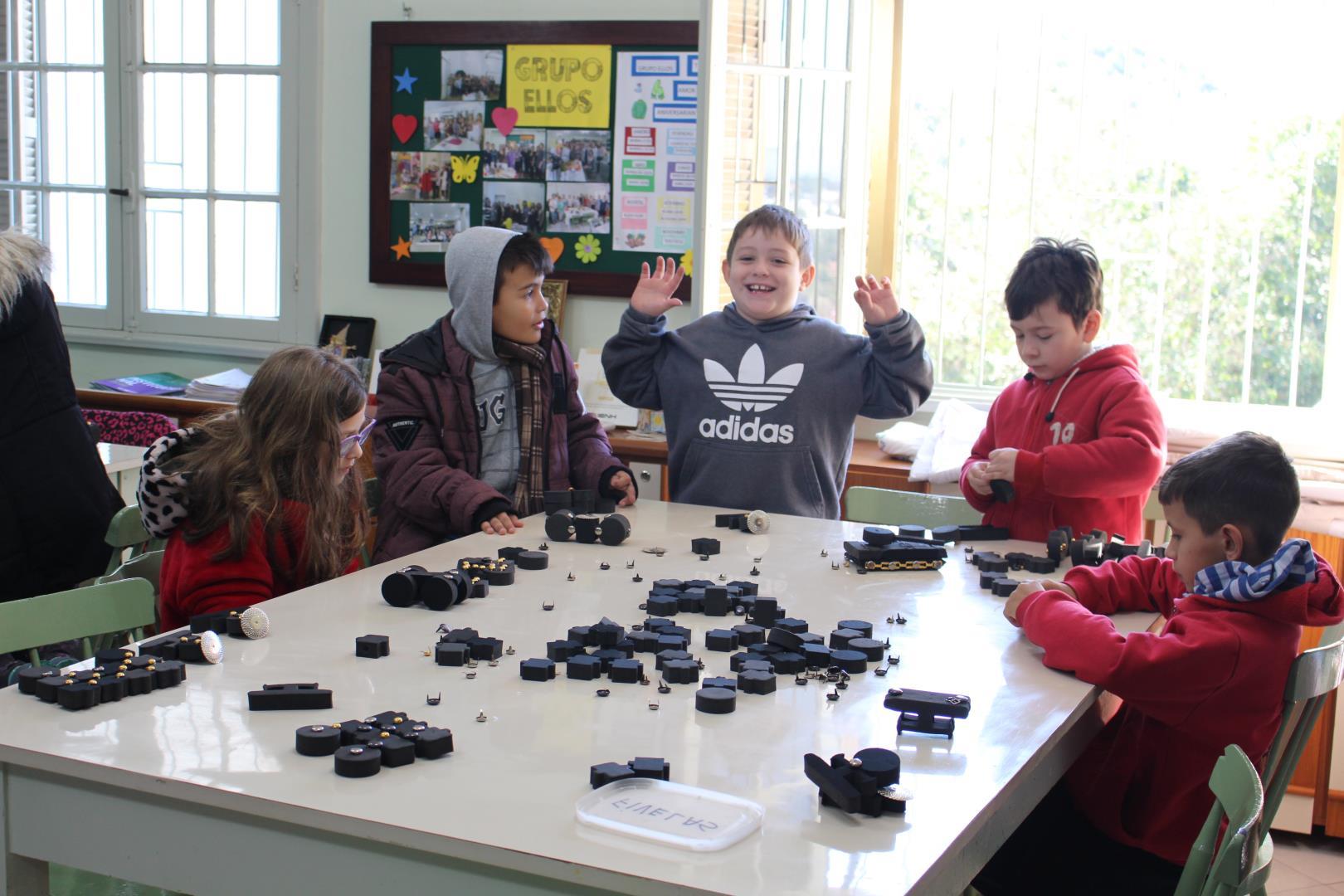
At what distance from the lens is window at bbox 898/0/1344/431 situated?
13.4 feet

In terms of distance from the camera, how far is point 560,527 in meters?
2.58

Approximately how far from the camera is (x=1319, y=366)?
161 inches

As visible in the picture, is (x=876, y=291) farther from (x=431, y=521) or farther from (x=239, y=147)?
(x=239, y=147)

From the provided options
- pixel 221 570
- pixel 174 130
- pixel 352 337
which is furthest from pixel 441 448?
pixel 174 130

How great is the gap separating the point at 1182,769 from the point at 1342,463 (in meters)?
2.11

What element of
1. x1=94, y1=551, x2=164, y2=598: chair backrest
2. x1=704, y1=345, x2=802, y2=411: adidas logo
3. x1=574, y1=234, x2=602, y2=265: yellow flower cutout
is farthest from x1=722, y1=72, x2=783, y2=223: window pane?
x1=94, y1=551, x2=164, y2=598: chair backrest

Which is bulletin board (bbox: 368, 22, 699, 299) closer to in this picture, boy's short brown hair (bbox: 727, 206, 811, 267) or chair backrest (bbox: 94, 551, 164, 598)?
boy's short brown hair (bbox: 727, 206, 811, 267)

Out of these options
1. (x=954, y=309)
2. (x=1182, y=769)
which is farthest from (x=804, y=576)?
(x=954, y=309)

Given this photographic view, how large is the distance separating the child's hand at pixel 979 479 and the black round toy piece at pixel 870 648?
3.37 ft

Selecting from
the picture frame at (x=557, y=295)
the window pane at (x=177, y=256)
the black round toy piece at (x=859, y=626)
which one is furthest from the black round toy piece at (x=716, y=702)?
the window pane at (x=177, y=256)

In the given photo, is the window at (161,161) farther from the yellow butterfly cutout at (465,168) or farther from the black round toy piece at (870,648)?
the black round toy piece at (870,648)

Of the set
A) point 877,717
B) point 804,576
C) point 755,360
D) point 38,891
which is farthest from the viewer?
point 755,360

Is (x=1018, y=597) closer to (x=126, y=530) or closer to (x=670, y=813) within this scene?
(x=670, y=813)

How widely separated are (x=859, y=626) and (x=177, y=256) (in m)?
4.18
